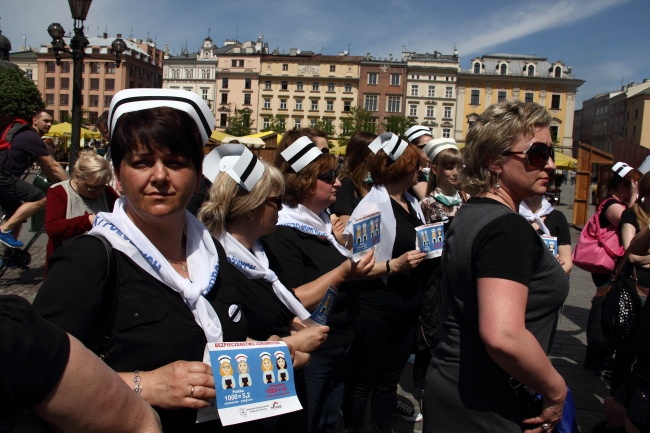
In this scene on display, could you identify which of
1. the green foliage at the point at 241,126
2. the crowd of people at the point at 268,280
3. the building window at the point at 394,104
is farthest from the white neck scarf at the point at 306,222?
the building window at the point at 394,104

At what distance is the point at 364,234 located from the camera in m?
3.27

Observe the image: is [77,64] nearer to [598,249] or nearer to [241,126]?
[598,249]

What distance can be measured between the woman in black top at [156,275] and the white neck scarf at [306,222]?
1.07 metres

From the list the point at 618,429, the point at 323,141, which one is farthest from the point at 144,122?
the point at 323,141

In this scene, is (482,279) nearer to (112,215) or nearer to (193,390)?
(193,390)

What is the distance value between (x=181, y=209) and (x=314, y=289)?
120cm

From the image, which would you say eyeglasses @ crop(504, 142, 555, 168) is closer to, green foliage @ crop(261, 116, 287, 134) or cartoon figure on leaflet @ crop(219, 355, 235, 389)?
cartoon figure on leaflet @ crop(219, 355, 235, 389)

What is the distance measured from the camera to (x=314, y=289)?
2963 mm

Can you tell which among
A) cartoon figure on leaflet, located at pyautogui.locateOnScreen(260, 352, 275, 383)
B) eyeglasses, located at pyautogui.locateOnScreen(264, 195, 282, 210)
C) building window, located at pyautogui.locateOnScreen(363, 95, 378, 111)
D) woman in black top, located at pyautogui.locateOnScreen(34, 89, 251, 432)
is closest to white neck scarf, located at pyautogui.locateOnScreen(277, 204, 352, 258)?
eyeglasses, located at pyautogui.locateOnScreen(264, 195, 282, 210)

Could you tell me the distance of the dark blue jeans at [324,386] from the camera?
2.97 metres

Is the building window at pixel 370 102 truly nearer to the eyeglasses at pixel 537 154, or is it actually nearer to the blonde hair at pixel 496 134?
the blonde hair at pixel 496 134

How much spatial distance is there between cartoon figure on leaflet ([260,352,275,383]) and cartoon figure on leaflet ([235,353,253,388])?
67 mm

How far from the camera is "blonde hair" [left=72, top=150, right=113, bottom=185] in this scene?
4.72 metres

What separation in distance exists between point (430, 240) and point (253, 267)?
1.59 meters
